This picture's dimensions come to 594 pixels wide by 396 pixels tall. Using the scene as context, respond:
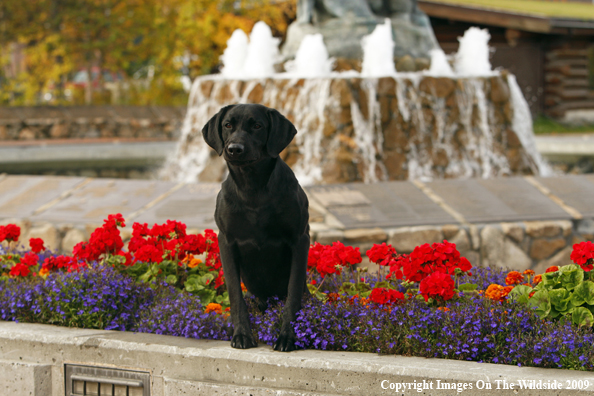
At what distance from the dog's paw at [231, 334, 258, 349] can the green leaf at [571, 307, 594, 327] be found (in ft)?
4.93

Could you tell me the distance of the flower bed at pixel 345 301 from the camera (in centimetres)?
287

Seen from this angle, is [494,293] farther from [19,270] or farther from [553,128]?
[553,128]

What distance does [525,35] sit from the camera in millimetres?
21500

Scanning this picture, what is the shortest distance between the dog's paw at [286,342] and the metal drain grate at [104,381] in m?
0.65

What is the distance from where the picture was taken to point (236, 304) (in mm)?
3016

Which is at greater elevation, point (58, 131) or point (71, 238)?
point (71, 238)

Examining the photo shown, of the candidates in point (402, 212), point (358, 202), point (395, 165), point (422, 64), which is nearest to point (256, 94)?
point (395, 165)

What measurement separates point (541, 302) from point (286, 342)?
1.26 meters

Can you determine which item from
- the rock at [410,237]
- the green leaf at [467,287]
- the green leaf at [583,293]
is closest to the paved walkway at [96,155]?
the rock at [410,237]

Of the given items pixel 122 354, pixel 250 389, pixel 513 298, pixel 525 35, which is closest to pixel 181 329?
pixel 122 354

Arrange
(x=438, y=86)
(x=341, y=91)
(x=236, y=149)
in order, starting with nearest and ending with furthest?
1. (x=236, y=149)
2. (x=341, y=91)
3. (x=438, y=86)

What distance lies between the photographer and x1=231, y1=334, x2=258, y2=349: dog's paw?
2.93 meters

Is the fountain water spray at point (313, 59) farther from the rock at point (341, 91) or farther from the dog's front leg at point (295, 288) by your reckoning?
the dog's front leg at point (295, 288)

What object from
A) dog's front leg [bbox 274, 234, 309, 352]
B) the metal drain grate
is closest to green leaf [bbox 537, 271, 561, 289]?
dog's front leg [bbox 274, 234, 309, 352]
